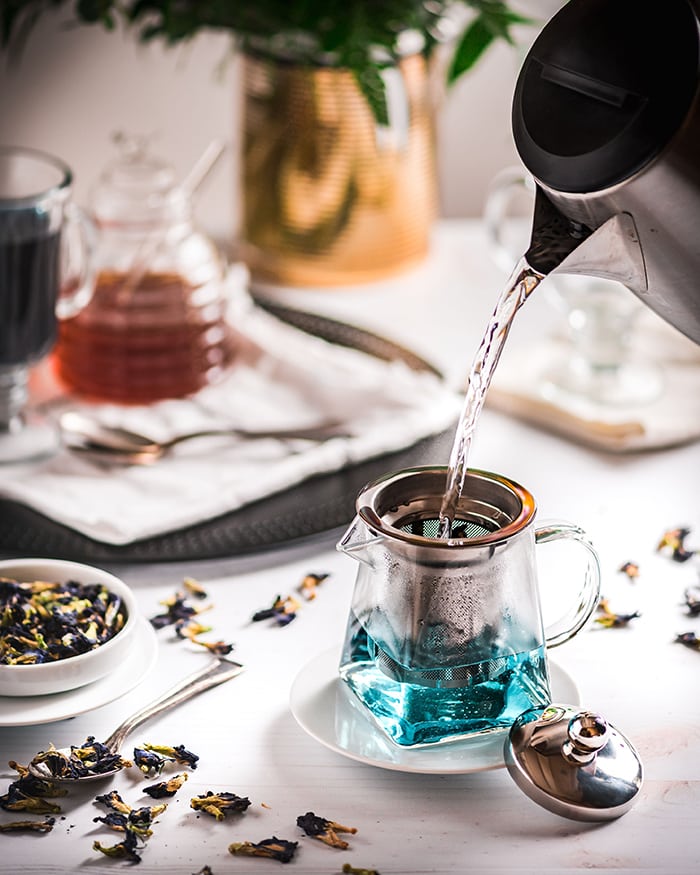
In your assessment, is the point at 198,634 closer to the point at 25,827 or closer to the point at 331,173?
the point at 25,827

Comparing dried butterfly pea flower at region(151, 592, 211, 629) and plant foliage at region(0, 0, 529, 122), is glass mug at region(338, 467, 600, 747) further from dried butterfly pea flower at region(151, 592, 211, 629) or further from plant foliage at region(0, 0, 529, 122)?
plant foliage at region(0, 0, 529, 122)

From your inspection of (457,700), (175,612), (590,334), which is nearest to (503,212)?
(590,334)

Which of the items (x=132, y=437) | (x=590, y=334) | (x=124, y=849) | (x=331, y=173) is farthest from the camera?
(x=331, y=173)

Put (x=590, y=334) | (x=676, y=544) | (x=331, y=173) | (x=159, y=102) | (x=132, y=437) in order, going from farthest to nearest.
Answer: (x=159, y=102), (x=331, y=173), (x=590, y=334), (x=132, y=437), (x=676, y=544)

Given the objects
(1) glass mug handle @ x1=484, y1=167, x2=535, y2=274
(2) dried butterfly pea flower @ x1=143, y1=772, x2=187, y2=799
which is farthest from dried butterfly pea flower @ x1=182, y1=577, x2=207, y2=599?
(1) glass mug handle @ x1=484, y1=167, x2=535, y2=274

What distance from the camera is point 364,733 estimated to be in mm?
717

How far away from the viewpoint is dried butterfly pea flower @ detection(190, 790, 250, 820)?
68 cm

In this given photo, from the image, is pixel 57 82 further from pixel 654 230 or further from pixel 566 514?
pixel 654 230

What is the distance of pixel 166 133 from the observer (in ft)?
5.39

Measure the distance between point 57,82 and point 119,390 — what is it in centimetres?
56

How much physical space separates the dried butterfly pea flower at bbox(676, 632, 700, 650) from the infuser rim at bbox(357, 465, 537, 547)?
201 mm

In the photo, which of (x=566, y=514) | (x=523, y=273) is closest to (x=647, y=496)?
(x=566, y=514)

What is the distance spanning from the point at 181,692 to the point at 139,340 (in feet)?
1.50

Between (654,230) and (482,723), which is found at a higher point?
(654,230)
